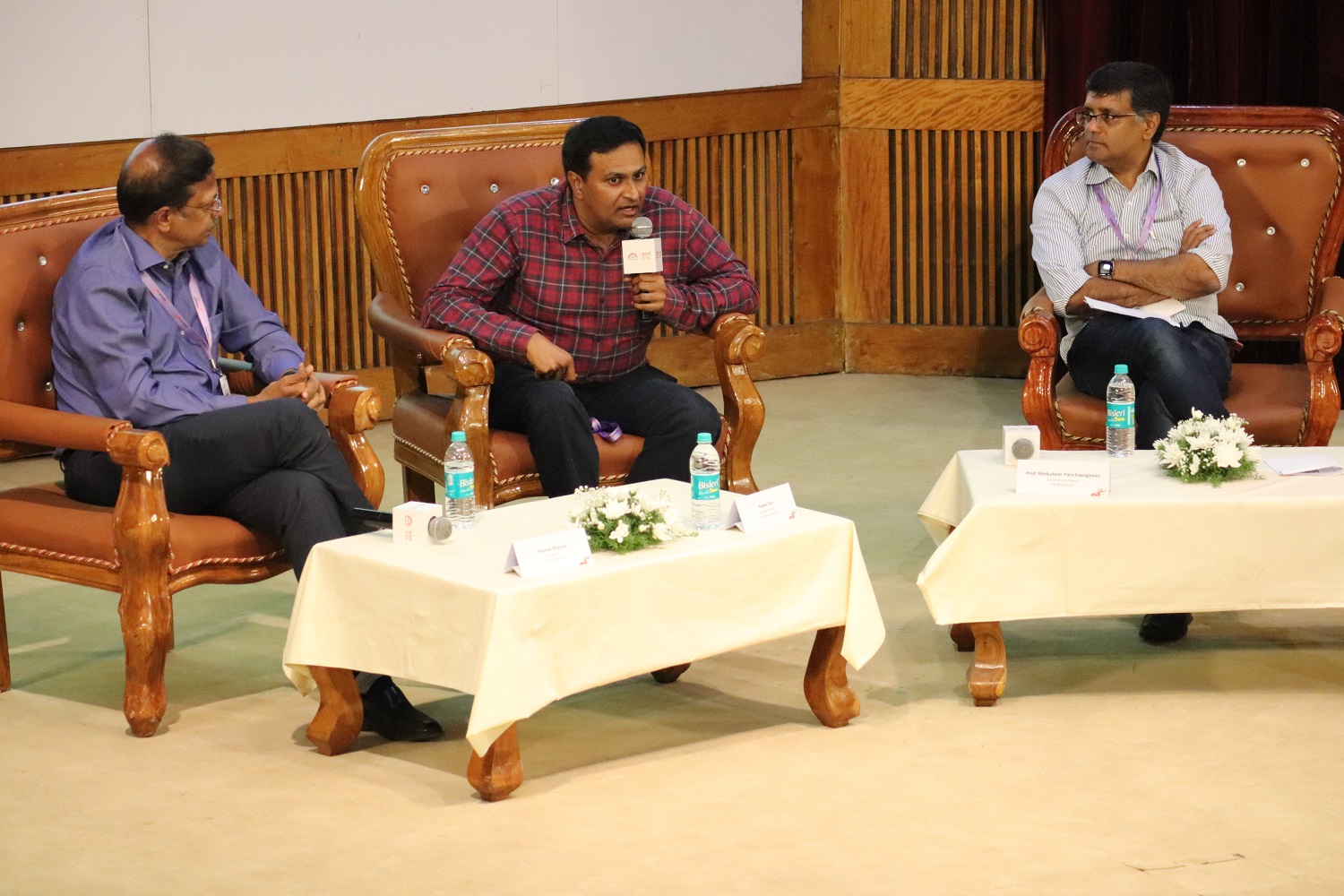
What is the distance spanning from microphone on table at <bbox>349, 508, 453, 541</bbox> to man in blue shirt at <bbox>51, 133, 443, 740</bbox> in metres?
0.06

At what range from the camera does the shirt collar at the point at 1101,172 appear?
5020 mm

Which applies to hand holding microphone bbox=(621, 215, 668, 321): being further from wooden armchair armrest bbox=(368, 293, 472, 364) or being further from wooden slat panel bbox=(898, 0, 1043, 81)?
wooden slat panel bbox=(898, 0, 1043, 81)

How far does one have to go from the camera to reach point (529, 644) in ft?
10.6

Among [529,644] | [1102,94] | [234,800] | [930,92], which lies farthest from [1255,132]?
[234,800]

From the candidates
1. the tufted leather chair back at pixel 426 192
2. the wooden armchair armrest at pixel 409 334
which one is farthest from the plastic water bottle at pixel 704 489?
the tufted leather chair back at pixel 426 192

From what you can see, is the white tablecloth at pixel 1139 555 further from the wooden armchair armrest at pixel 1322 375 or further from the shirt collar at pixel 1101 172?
the shirt collar at pixel 1101 172

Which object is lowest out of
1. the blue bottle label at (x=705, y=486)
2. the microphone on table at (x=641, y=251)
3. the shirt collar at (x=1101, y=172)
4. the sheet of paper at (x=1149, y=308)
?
the blue bottle label at (x=705, y=486)

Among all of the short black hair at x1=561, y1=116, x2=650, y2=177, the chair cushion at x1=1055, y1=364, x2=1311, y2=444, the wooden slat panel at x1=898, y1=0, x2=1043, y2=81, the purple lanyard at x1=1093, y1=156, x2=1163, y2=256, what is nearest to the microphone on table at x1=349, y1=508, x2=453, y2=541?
the short black hair at x1=561, y1=116, x2=650, y2=177

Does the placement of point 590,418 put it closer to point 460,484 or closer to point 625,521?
point 460,484

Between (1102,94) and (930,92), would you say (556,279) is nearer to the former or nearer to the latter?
(1102,94)

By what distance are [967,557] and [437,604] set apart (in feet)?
3.79

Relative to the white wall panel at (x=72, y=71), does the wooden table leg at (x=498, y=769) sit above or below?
below

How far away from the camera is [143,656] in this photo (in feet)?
11.9

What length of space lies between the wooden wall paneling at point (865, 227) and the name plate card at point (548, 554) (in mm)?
4324
